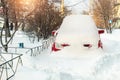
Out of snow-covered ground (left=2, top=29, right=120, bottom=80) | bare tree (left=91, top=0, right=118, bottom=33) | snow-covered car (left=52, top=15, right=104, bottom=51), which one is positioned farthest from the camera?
bare tree (left=91, top=0, right=118, bottom=33)

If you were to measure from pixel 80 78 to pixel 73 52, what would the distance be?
9.85 feet

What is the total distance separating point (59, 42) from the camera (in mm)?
12836

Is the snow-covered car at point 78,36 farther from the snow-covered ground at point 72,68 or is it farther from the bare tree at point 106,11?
the bare tree at point 106,11

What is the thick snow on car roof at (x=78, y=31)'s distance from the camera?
12.7 metres

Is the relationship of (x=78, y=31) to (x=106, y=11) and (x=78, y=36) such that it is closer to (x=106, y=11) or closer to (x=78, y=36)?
(x=78, y=36)

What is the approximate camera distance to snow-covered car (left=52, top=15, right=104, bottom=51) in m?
12.6

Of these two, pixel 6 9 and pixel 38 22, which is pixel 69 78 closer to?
pixel 6 9

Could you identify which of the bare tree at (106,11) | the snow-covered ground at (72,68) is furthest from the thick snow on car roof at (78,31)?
the bare tree at (106,11)

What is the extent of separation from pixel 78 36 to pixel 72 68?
1948mm

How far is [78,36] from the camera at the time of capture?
1269 centimetres

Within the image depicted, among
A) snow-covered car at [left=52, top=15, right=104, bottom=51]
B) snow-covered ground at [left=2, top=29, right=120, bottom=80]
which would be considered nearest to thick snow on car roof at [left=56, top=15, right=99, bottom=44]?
snow-covered car at [left=52, top=15, right=104, bottom=51]

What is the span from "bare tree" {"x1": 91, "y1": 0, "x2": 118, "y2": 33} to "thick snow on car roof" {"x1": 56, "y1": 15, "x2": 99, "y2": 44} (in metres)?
35.6

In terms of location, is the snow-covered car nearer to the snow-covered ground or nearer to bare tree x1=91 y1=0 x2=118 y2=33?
the snow-covered ground

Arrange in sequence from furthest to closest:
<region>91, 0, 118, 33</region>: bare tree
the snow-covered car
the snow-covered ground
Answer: <region>91, 0, 118, 33</region>: bare tree < the snow-covered car < the snow-covered ground
